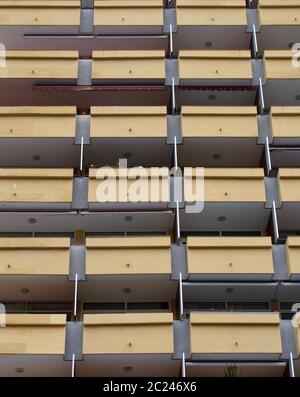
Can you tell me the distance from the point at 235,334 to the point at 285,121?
9437 mm

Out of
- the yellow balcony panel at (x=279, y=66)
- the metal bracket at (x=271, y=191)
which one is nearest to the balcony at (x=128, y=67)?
the yellow balcony panel at (x=279, y=66)

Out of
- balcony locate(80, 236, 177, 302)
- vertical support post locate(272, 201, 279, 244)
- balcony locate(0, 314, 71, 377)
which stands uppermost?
vertical support post locate(272, 201, 279, 244)

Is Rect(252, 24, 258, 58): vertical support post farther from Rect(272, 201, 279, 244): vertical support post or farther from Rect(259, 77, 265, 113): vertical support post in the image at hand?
Rect(272, 201, 279, 244): vertical support post

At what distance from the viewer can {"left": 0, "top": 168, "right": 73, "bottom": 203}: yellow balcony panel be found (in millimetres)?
33344

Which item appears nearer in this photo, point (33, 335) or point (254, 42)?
point (33, 335)

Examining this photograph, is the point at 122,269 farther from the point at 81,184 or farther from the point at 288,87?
the point at 288,87

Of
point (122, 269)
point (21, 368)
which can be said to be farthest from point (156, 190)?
point (21, 368)

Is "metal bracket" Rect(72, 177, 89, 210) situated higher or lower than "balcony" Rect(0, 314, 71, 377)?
higher

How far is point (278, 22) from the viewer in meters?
38.8

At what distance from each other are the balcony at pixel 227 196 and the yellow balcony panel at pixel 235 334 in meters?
4.90

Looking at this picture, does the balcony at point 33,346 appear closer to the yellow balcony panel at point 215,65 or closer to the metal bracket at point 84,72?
the metal bracket at point 84,72

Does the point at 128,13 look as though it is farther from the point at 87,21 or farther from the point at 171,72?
the point at 171,72

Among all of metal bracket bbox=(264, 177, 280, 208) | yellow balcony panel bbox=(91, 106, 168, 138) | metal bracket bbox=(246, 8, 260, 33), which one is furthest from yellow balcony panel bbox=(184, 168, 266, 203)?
metal bracket bbox=(246, 8, 260, 33)

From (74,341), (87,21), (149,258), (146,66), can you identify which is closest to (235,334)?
(149,258)
